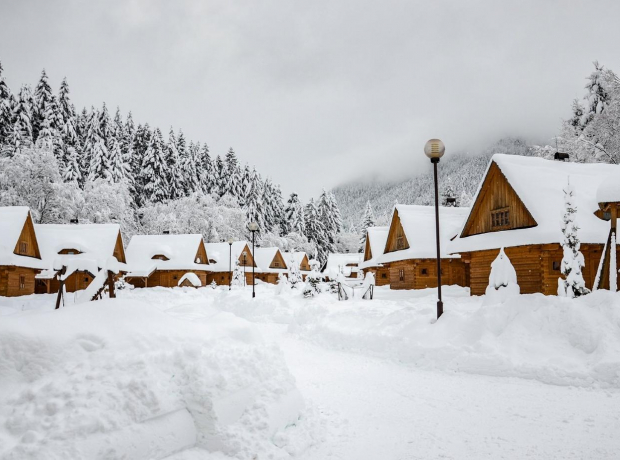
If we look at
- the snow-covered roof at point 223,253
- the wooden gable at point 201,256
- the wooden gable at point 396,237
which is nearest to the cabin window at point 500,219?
the wooden gable at point 396,237

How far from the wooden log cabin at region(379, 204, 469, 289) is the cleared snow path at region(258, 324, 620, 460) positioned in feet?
67.6

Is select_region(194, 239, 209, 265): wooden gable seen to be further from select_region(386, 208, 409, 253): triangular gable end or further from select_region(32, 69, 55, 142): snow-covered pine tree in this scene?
select_region(386, 208, 409, 253): triangular gable end

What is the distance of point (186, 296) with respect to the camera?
33.6 m

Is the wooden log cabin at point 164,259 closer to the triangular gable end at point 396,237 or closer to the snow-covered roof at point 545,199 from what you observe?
the triangular gable end at point 396,237

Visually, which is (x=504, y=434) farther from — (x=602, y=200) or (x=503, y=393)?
(x=602, y=200)

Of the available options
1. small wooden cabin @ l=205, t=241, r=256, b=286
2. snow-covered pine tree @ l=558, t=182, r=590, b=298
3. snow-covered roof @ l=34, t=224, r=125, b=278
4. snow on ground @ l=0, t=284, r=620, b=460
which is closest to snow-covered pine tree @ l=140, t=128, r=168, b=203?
small wooden cabin @ l=205, t=241, r=256, b=286

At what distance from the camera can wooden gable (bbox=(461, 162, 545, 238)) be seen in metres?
20.0

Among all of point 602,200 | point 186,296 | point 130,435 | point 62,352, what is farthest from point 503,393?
point 186,296

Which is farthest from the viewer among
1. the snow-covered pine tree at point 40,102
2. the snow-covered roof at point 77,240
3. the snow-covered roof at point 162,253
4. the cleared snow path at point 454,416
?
the snow-covered pine tree at point 40,102

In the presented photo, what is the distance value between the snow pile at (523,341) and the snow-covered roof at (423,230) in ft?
57.3

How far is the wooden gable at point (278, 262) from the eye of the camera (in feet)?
201

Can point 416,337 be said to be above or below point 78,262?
below

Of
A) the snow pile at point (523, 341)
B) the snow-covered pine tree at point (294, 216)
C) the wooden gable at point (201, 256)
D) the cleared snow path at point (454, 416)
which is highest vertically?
the snow-covered pine tree at point (294, 216)

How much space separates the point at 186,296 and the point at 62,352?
3091cm
